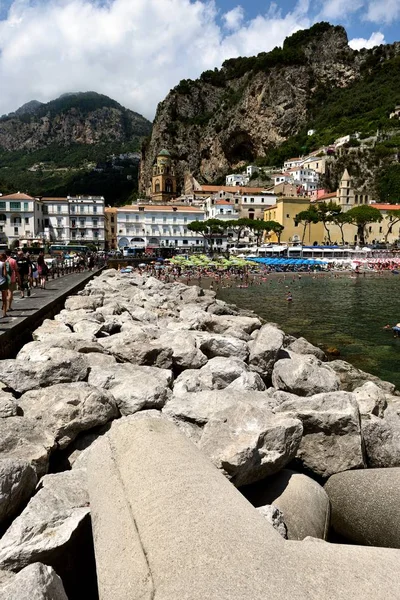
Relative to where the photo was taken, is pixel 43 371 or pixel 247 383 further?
pixel 247 383

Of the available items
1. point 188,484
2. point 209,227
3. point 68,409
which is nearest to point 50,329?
point 68,409

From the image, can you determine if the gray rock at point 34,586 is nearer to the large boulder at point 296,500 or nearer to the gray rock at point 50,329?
the large boulder at point 296,500

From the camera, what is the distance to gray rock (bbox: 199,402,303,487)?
12.3ft

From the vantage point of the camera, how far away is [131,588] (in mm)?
2219

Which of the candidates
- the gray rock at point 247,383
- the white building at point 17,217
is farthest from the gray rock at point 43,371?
the white building at point 17,217

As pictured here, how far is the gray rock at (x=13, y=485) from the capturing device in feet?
10.2

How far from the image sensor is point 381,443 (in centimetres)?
488

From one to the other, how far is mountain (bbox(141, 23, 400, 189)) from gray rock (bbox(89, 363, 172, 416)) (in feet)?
Answer: 377

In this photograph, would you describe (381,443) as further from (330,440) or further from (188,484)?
(188,484)

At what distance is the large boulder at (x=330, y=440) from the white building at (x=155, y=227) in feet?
234

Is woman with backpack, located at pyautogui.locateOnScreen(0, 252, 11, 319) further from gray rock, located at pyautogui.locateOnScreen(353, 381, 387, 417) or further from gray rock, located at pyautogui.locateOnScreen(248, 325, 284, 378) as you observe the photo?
gray rock, located at pyautogui.locateOnScreen(353, 381, 387, 417)

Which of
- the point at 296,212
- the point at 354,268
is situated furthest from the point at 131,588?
the point at 296,212

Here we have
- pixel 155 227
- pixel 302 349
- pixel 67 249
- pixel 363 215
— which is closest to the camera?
A: pixel 302 349

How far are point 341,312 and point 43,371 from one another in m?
22.5
